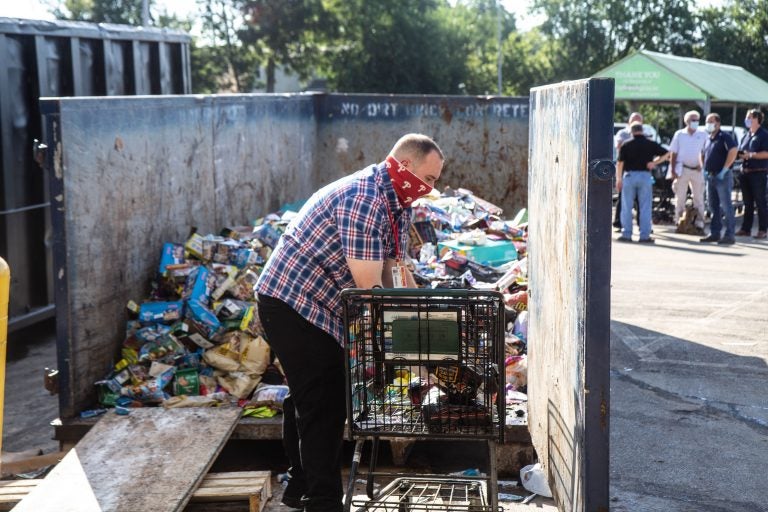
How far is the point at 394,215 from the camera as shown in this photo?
4555 mm

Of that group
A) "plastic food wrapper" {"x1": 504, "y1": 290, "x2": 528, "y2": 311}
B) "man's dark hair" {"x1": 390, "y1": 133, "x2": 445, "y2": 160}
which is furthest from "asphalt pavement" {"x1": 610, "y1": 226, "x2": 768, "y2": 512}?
"man's dark hair" {"x1": 390, "y1": 133, "x2": 445, "y2": 160}

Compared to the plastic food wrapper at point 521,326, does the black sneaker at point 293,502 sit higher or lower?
lower

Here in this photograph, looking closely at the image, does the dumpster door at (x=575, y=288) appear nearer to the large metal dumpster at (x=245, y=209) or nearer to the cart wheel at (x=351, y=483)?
the large metal dumpster at (x=245, y=209)

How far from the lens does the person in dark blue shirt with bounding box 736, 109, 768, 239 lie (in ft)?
49.1

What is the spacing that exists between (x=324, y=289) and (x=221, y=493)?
1.21 meters

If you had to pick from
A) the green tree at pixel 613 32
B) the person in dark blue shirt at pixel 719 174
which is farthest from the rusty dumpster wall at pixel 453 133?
the green tree at pixel 613 32

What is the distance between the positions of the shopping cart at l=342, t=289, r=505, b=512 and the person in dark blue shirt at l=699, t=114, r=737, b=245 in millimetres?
11638

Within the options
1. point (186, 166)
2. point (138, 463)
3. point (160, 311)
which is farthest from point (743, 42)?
point (138, 463)

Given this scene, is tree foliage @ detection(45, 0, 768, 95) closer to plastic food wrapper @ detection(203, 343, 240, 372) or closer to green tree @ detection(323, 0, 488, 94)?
green tree @ detection(323, 0, 488, 94)

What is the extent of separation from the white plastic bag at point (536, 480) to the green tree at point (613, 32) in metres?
56.9

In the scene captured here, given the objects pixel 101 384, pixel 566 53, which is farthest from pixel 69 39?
pixel 566 53

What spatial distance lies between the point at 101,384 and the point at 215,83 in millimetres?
44372

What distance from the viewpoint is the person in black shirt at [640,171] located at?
1505 centimetres

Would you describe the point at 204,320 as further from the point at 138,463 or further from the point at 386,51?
the point at 386,51
